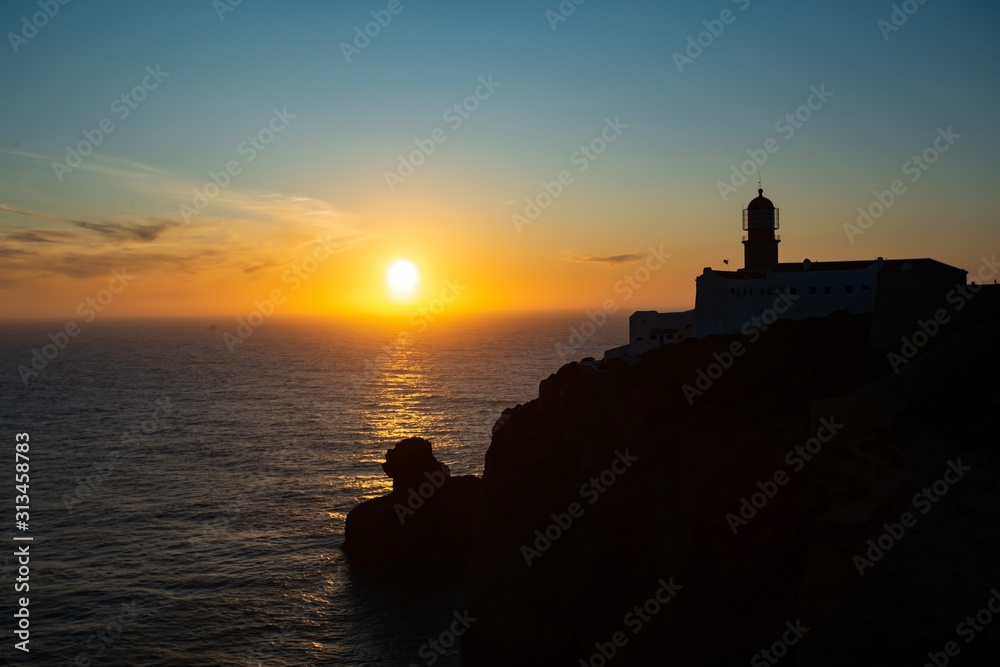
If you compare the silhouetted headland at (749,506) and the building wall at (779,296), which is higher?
the building wall at (779,296)

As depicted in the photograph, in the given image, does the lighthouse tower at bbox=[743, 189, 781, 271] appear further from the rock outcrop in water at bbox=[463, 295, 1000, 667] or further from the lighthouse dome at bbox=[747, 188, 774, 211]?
the rock outcrop in water at bbox=[463, 295, 1000, 667]

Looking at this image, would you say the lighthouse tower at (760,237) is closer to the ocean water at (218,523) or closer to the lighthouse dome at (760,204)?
the lighthouse dome at (760,204)

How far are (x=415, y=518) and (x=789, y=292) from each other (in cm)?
2503

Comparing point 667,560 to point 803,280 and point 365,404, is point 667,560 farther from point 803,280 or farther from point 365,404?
point 365,404

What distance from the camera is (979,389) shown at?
20.3m

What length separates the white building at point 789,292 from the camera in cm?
3262

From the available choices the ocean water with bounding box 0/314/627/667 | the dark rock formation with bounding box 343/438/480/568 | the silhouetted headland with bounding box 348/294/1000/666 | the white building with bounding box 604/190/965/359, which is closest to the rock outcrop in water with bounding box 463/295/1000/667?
the silhouetted headland with bounding box 348/294/1000/666

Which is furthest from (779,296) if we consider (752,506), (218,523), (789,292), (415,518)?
(218,523)

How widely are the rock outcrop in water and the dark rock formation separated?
A: 740 cm

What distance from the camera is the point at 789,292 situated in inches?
1553

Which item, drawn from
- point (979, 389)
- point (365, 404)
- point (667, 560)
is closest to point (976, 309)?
point (979, 389)

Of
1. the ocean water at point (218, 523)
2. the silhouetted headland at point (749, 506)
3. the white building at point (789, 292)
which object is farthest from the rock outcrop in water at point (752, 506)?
the ocean water at point (218, 523)

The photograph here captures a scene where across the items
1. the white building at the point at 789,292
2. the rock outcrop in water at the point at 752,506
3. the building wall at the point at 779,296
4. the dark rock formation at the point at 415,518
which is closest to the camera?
the rock outcrop in water at the point at 752,506

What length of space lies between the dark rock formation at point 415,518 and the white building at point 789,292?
1372 centimetres
